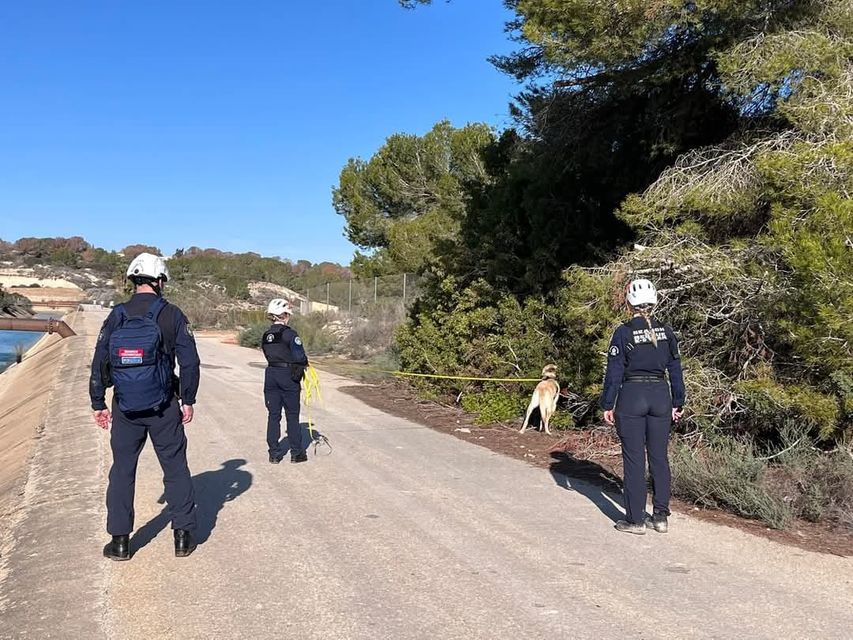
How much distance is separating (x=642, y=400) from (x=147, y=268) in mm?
3779

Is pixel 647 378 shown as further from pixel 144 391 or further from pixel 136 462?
pixel 136 462

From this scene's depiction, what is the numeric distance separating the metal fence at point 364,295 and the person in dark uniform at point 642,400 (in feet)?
58.8

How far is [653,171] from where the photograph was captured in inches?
411

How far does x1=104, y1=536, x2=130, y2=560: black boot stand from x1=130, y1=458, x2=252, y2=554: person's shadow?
18 centimetres

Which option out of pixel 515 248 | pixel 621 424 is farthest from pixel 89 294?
pixel 621 424

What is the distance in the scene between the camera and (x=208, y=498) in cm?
668

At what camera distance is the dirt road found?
160 inches

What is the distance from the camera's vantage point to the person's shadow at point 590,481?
22.3 ft

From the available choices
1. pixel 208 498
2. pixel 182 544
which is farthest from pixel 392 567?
pixel 208 498

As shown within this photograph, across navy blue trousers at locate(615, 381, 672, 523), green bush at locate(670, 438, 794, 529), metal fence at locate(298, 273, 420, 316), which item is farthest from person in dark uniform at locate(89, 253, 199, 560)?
metal fence at locate(298, 273, 420, 316)

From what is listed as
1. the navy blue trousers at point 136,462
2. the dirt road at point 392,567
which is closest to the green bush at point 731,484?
the dirt road at point 392,567

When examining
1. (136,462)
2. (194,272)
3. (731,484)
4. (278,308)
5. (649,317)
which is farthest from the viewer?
(194,272)

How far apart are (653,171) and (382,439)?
5274 mm

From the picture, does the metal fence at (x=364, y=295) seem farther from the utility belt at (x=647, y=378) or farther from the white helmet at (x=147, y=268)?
the white helmet at (x=147, y=268)
